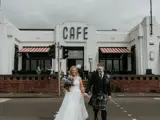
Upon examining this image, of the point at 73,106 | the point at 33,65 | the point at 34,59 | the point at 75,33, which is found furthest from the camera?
the point at 33,65

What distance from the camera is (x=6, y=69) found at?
38.4 m

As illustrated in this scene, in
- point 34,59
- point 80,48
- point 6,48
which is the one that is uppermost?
point 80,48

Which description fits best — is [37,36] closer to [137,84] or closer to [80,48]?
[80,48]

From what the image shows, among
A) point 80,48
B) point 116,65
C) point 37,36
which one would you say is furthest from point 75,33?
point 116,65

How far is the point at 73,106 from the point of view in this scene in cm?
986

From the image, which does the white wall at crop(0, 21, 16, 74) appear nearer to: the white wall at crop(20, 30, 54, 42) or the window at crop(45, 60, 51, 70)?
the white wall at crop(20, 30, 54, 42)

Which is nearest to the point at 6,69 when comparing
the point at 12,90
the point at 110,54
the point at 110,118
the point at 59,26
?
the point at 12,90

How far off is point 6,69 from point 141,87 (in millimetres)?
14944

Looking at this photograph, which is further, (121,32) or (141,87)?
(121,32)

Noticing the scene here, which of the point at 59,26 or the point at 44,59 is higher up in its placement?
the point at 59,26

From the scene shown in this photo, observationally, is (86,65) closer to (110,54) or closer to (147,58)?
(110,54)

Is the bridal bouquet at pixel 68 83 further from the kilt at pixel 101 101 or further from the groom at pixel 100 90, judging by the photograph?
the kilt at pixel 101 101

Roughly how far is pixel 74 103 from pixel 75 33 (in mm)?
33409

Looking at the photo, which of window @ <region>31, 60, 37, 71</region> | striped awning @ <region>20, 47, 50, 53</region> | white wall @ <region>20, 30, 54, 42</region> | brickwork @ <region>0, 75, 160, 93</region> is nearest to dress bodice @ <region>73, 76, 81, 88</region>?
brickwork @ <region>0, 75, 160, 93</region>
